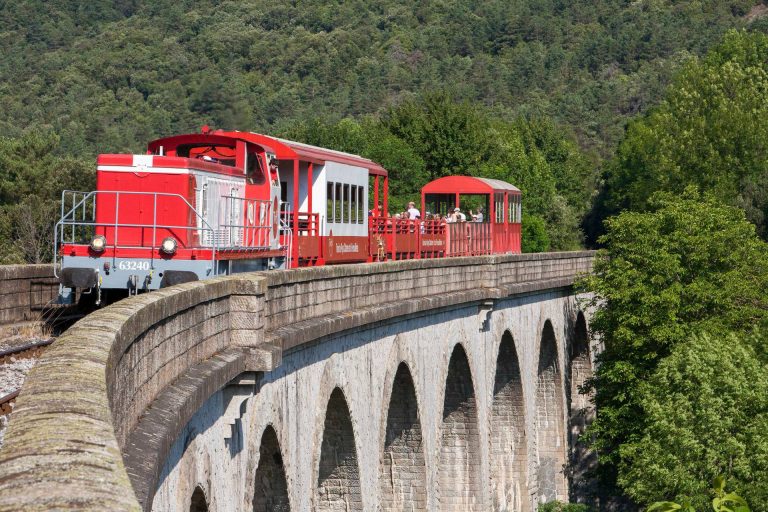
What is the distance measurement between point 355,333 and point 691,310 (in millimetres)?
19452

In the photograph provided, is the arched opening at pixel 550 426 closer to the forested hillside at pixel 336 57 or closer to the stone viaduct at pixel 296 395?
the stone viaduct at pixel 296 395

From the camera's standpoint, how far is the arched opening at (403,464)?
74.5 ft

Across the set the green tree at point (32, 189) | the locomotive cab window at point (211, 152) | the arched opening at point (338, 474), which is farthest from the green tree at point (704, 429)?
the green tree at point (32, 189)

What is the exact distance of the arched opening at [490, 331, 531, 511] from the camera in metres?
33.8

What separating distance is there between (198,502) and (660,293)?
86.4ft

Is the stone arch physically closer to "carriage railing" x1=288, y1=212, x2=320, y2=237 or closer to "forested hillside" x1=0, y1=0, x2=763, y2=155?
"carriage railing" x1=288, y1=212, x2=320, y2=237

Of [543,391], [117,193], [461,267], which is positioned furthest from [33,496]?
[543,391]

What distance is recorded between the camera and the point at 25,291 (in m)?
15.7

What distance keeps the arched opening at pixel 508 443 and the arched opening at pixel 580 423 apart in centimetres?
544

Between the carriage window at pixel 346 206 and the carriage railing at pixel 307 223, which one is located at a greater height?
the carriage window at pixel 346 206

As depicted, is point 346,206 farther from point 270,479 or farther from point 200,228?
point 270,479

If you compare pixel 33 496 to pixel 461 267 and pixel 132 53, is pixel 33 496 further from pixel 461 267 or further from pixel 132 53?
pixel 132 53

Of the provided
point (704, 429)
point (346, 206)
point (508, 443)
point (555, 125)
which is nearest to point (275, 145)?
point (346, 206)

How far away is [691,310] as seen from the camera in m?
35.3
